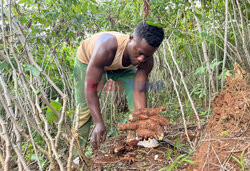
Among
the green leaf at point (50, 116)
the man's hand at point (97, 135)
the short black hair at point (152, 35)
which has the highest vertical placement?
the short black hair at point (152, 35)

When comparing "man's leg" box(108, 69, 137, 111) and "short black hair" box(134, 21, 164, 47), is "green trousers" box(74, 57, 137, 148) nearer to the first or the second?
"man's leg" box(108, 69, 137, 111)

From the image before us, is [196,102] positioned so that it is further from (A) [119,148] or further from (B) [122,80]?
(A) [119,148]

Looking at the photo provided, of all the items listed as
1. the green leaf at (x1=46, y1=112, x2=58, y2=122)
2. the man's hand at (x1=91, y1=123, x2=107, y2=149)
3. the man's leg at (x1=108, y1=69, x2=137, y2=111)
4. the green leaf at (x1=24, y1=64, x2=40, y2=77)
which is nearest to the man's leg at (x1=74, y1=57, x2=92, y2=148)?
the man's leg at (x1=108, y1=69, x2=137, y2=111)

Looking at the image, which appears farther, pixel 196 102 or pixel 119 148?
pixel 196 102

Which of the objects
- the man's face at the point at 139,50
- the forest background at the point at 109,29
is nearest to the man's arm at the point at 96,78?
the man's face at the point at 139,50

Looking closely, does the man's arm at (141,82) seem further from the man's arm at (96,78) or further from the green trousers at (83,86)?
the man's arm at (96,78)

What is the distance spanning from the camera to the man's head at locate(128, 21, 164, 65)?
1520 millimetres

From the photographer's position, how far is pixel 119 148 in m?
1.64

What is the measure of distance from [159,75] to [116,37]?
1.46m

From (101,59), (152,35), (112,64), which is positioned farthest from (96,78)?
(152,35)

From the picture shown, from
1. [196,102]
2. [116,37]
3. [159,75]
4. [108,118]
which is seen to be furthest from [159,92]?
[116,37]

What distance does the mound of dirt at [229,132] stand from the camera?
3.31ft

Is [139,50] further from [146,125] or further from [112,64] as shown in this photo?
[146,125]

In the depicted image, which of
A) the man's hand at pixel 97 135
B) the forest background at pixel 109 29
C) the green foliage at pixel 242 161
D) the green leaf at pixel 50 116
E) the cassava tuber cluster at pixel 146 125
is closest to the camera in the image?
the green leaf at pixel 50 116
